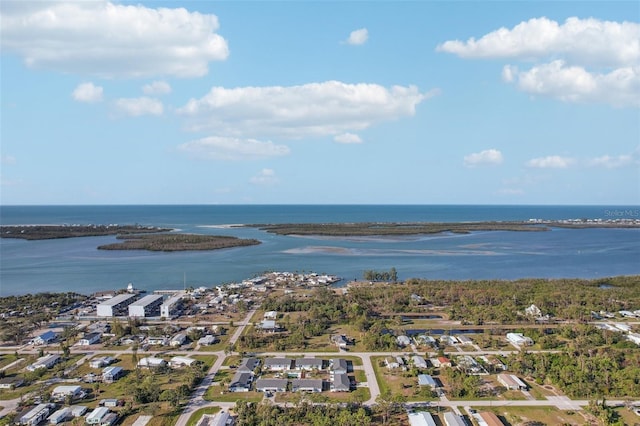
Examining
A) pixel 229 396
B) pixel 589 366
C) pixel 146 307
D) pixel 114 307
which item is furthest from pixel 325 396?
pixel 114 307

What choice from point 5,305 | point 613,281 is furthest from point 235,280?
point 613,281

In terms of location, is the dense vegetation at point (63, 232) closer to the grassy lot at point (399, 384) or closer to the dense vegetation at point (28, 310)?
the dense vegetation at point (28, 310)

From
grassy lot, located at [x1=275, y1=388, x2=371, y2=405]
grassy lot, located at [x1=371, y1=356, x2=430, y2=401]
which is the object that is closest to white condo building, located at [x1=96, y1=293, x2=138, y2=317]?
grassy lot, located at [x1=275, y1=388, x2=371, y2=405]

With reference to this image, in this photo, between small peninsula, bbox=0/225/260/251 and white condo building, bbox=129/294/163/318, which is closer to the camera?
white condo building, bbox=129/294/163/318

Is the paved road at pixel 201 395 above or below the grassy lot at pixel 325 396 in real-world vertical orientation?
below

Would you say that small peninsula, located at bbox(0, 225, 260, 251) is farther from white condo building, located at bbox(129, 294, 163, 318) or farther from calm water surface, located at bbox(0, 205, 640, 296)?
white condo building, located at bbox(129, 294, 163, 318)

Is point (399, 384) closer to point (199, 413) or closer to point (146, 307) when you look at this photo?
point (199, 413)

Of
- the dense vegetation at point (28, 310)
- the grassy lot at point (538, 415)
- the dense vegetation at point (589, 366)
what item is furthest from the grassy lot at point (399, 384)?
the dense vegetation at point (28, 310)

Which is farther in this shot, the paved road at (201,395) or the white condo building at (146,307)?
the white condo building at (146,307)
